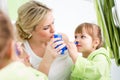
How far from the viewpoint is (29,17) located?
1076 mm

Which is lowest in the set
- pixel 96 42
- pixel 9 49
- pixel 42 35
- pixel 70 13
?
pixel 96 42

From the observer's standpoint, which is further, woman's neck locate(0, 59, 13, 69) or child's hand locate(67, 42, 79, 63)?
child's hand locate(67, 42, 79, 63)

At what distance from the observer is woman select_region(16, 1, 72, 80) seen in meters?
1.07

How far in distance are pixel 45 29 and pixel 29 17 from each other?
0.27ft

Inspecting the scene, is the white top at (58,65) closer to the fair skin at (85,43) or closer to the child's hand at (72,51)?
the child's hand at (72,51)

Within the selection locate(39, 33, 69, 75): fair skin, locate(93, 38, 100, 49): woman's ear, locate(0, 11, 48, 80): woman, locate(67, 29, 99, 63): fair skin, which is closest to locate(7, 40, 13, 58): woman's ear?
locate(0, 11, 48, 80): woman

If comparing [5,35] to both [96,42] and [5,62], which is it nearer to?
[5,62]

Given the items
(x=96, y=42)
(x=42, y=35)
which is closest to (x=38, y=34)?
(x=42, y=35)

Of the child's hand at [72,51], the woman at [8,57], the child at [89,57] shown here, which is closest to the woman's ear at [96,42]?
the child at [89,57]

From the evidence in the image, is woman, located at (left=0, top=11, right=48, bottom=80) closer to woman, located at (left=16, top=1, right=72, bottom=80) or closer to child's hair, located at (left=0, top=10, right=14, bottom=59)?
child's hair, located at (left=0, top=10, right=14, bottom=59)

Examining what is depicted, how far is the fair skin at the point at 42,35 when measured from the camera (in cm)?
108

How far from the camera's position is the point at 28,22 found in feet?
3.55

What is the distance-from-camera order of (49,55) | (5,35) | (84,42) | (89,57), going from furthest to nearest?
(84,42)
(89,57)
(49,55)
(5,35)

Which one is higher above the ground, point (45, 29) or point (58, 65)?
point (45, 29)
